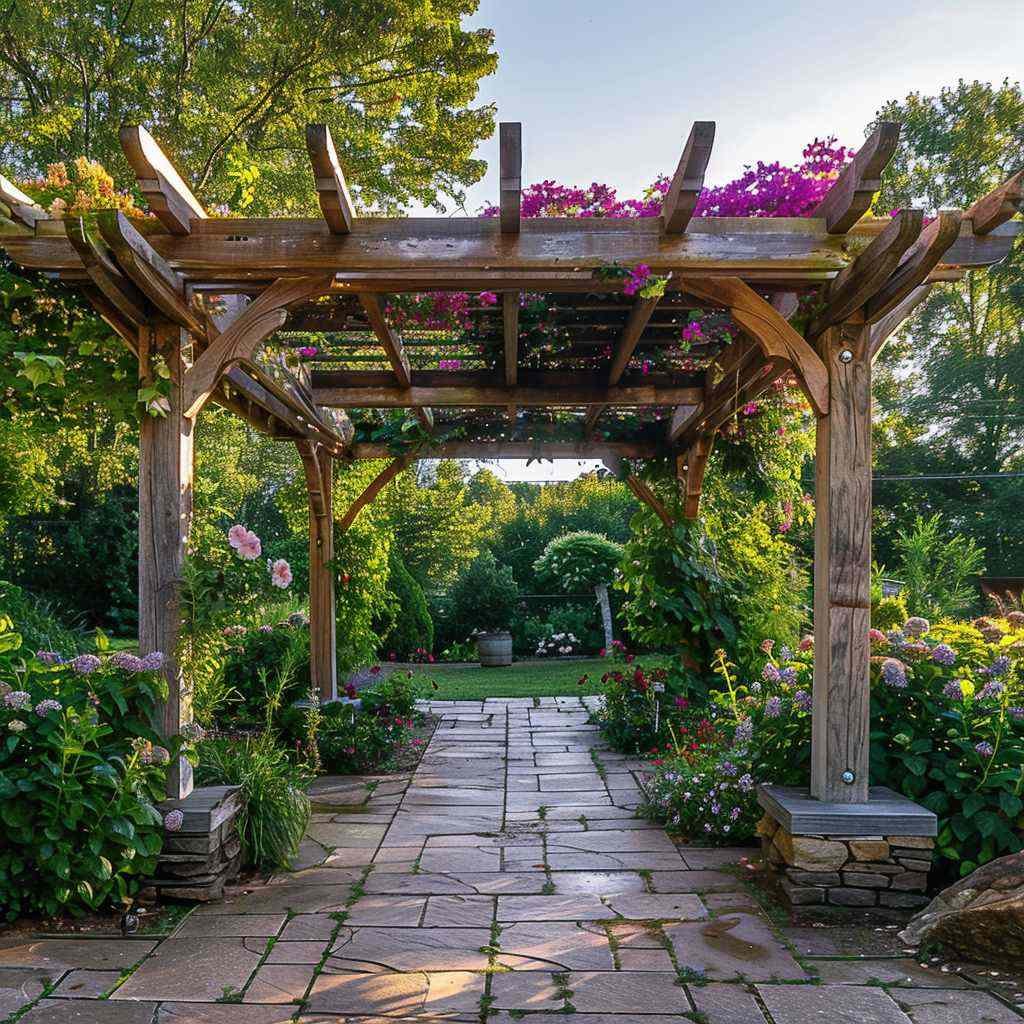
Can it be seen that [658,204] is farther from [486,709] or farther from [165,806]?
[486,709]

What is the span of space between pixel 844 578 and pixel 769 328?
99 cm

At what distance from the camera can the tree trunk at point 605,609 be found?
1247 cm

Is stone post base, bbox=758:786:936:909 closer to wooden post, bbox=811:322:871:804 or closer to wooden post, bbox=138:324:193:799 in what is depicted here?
wooden post, bbox=811:322:871:804

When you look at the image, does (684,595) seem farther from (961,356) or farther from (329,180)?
(961,356)

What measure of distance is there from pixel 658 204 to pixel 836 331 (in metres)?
0.88

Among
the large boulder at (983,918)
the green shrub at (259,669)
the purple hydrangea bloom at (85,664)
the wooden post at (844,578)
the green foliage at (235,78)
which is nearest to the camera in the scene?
the large boulder at (983,918)

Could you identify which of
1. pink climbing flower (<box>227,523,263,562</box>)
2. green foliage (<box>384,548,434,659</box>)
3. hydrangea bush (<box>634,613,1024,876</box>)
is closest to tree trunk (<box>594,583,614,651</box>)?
green foliage (<box>384,548,434,659</box>)

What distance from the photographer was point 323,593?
686cm

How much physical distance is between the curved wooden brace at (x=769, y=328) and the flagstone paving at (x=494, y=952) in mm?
1930

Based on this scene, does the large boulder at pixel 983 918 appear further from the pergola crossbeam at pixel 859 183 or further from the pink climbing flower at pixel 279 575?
the pink climbing flower at pixel 279 575

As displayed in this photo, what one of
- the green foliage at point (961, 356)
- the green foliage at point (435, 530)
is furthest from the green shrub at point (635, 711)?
the green foliage at point (961, 356)

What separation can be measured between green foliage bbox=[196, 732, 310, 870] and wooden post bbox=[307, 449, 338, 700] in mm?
2855

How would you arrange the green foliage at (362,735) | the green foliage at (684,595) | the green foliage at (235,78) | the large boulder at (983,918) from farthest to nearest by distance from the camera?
the green foliage at (235,78), the green foliage at (684,595), the green foliage at (362,735), the large boulder at (983,918)

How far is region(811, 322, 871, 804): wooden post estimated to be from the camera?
10.9 feet
